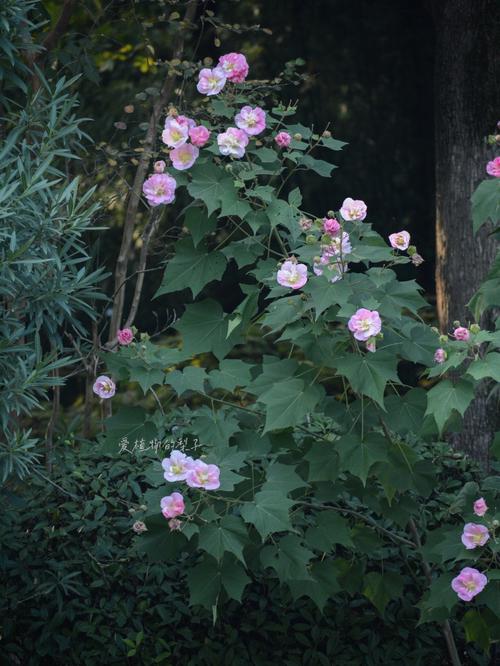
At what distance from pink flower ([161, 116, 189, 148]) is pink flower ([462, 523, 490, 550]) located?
61.1 inches

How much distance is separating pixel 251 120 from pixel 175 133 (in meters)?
0.26

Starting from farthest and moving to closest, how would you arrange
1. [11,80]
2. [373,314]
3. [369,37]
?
[369,37], [11,80], [373,314]

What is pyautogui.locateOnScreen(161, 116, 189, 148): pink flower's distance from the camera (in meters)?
3.71

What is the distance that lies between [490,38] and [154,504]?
10.9ft

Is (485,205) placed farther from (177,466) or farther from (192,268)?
(177,466)

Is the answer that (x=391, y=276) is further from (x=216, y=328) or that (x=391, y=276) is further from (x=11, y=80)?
(x=11, y=80)

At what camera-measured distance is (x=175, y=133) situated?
147 inches

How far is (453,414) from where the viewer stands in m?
3.62

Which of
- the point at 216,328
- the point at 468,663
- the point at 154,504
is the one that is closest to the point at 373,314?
the point at 216,328

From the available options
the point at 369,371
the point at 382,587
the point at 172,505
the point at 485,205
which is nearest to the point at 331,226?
the point at 369,371

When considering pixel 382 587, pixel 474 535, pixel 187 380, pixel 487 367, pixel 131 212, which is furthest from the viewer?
pixel 131 212

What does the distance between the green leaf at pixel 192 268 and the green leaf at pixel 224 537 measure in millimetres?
781

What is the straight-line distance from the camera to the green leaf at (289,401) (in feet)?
11.4

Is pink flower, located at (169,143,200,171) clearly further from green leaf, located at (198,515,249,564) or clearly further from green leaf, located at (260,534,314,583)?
green leaf, located at (260,534,314,583)
